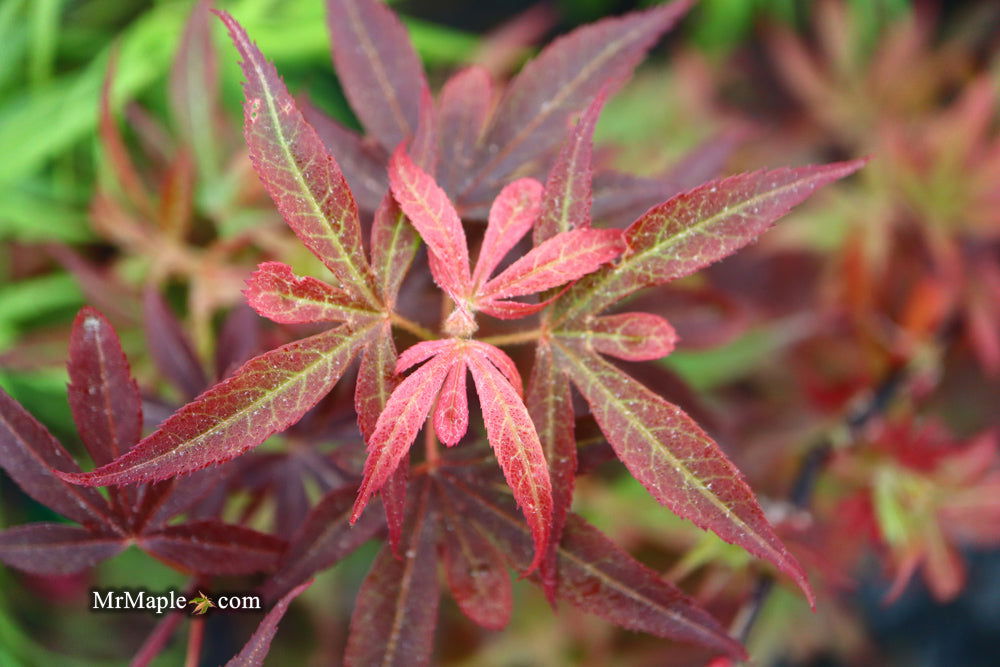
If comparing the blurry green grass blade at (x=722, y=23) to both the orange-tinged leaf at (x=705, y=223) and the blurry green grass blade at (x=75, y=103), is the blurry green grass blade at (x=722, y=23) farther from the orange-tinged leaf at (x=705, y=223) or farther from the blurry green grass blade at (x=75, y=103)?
the orange-tinged leaf at (x=705, y=223)

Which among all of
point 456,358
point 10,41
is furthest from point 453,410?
point 10,41

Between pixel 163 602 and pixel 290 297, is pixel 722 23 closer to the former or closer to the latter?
pixel 290 297

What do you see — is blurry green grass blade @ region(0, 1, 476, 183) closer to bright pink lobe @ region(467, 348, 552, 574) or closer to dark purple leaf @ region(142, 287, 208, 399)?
dark purple leaf @ region(142, 287, 208, 399)

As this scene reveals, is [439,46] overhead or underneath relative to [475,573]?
overhead

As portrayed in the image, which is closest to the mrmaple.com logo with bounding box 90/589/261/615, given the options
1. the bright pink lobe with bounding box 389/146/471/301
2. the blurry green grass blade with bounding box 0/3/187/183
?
the bright pink lobe with bounding box 389/146/471/301

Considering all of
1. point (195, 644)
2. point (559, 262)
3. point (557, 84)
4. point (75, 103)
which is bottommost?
point (195, 644)

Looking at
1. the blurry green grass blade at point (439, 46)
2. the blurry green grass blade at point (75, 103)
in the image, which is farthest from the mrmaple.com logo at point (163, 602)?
the blurry green grass blade at point (439, 46)
